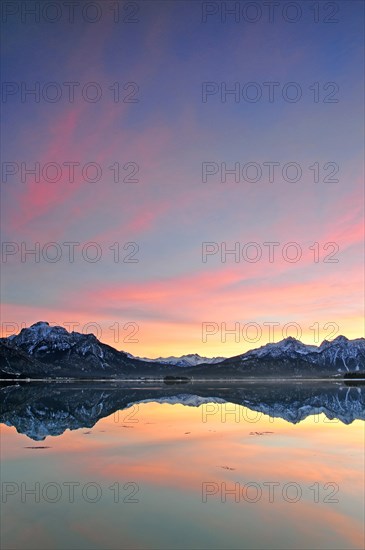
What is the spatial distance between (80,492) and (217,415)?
3895 cm

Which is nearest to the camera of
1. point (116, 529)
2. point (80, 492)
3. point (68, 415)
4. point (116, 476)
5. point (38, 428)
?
point (116, 529)

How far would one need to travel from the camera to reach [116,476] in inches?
1049

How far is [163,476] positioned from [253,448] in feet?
34.1

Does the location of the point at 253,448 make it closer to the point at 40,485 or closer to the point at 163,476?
the point at 163,476

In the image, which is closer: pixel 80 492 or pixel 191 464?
pixel 80 492

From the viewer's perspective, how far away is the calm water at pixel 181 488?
1745 centimetres

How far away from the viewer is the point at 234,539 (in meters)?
17.2

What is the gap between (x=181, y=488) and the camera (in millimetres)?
24172

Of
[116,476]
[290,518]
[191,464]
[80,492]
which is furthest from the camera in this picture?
[191,464]

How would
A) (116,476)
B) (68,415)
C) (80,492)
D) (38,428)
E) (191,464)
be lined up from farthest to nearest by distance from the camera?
(68,415)
(38,428)
(191,464)
(116,476)
(80,492)

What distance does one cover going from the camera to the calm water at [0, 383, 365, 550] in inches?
687

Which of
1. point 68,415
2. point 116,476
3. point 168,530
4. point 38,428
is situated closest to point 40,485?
point 116,476

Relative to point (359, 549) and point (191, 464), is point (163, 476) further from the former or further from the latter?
point (359, 549)

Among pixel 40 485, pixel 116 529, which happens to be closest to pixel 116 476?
pixel 40 485
